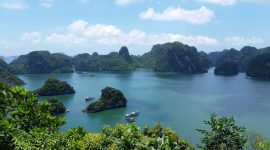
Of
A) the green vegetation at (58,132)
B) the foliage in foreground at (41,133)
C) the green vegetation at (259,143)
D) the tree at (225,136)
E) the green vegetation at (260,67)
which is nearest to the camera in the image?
the green vegetation at (259,143)

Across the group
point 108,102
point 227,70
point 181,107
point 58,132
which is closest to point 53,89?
point 108,102

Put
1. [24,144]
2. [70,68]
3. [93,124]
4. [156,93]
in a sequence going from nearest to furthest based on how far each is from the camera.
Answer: [24,144] < [93,124] < [156,93] < [70,68]

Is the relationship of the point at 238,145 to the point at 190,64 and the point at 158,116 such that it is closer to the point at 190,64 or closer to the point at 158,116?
the point at 158,116

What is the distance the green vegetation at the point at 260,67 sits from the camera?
514 ft

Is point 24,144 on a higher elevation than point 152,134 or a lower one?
higher

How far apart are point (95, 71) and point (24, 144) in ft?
614

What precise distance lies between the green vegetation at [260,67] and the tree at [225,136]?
149858mm

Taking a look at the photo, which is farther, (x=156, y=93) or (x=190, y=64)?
(x=190, y=64)

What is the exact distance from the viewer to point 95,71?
19625 centimetres

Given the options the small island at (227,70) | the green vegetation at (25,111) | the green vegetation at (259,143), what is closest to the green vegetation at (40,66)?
the small island at (227,70)

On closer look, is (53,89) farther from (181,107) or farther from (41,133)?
(41,133)

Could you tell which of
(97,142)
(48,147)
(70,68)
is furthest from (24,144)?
(70,68)

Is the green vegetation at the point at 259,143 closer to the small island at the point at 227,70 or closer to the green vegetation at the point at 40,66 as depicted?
the small island at the point at 227,70

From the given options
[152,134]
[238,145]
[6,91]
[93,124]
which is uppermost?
[6,91]
